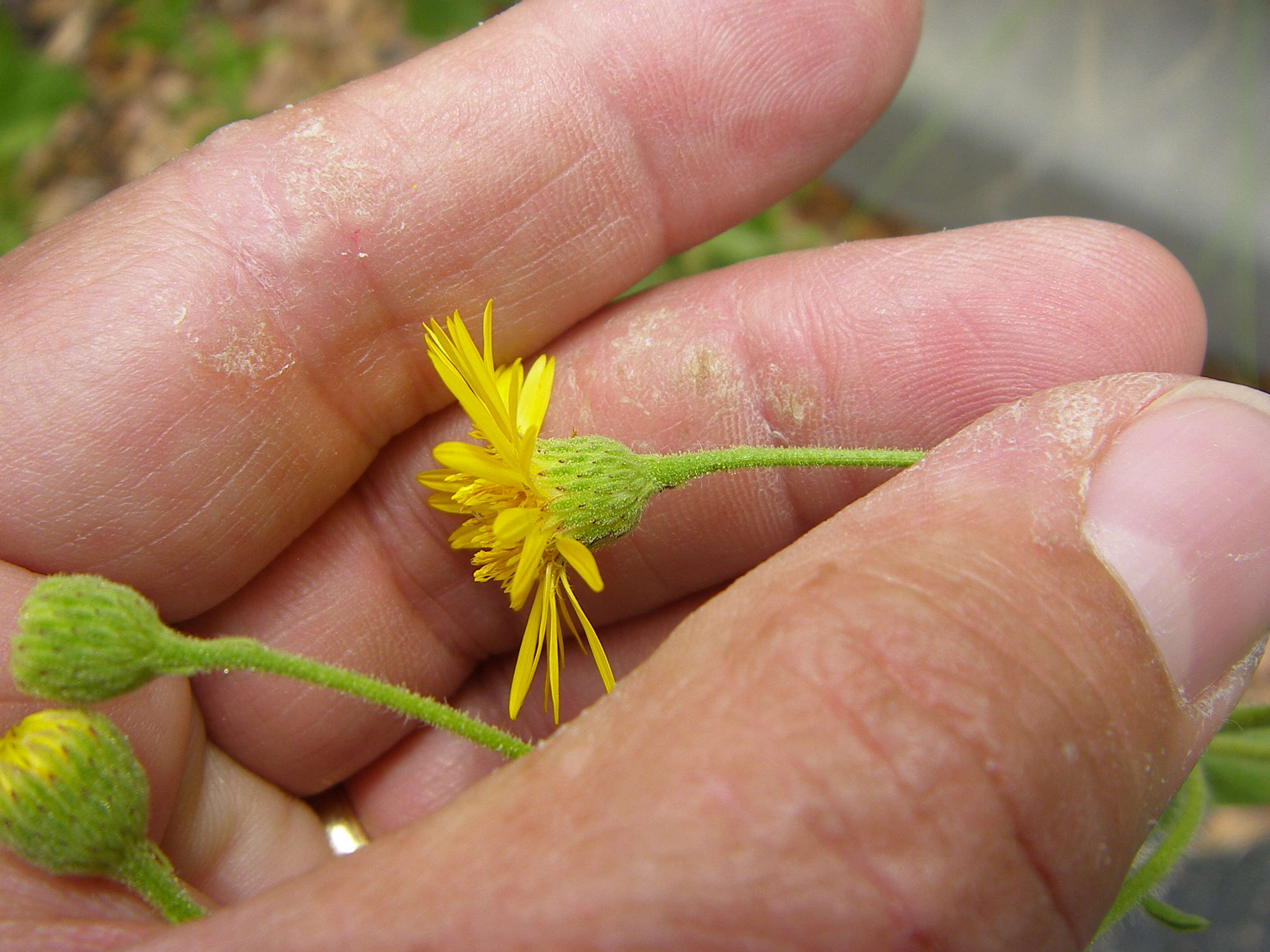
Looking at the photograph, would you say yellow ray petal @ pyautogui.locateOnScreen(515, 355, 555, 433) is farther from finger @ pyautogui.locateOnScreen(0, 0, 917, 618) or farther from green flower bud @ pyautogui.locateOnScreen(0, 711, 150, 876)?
green flower bud @ pyautogui.locateOnScreen(0, 711, 150, 876)

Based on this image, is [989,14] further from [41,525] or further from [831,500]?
[41,525]

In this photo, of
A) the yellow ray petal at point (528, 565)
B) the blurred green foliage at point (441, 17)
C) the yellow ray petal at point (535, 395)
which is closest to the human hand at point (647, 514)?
the yellow ray petal at point (535, 395)

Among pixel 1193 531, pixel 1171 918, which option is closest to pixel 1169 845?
pixel 1171 918

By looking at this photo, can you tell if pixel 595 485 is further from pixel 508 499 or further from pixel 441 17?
pixel 441 17

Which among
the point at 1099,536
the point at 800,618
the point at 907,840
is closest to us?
the point at 907,840

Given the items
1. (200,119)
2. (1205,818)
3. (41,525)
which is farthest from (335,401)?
(200,119)

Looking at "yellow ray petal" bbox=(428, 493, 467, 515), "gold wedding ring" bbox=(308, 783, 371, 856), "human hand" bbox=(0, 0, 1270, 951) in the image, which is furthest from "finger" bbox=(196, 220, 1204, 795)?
"yellow ray petal" bbox=(428, 493, 467, 515)
